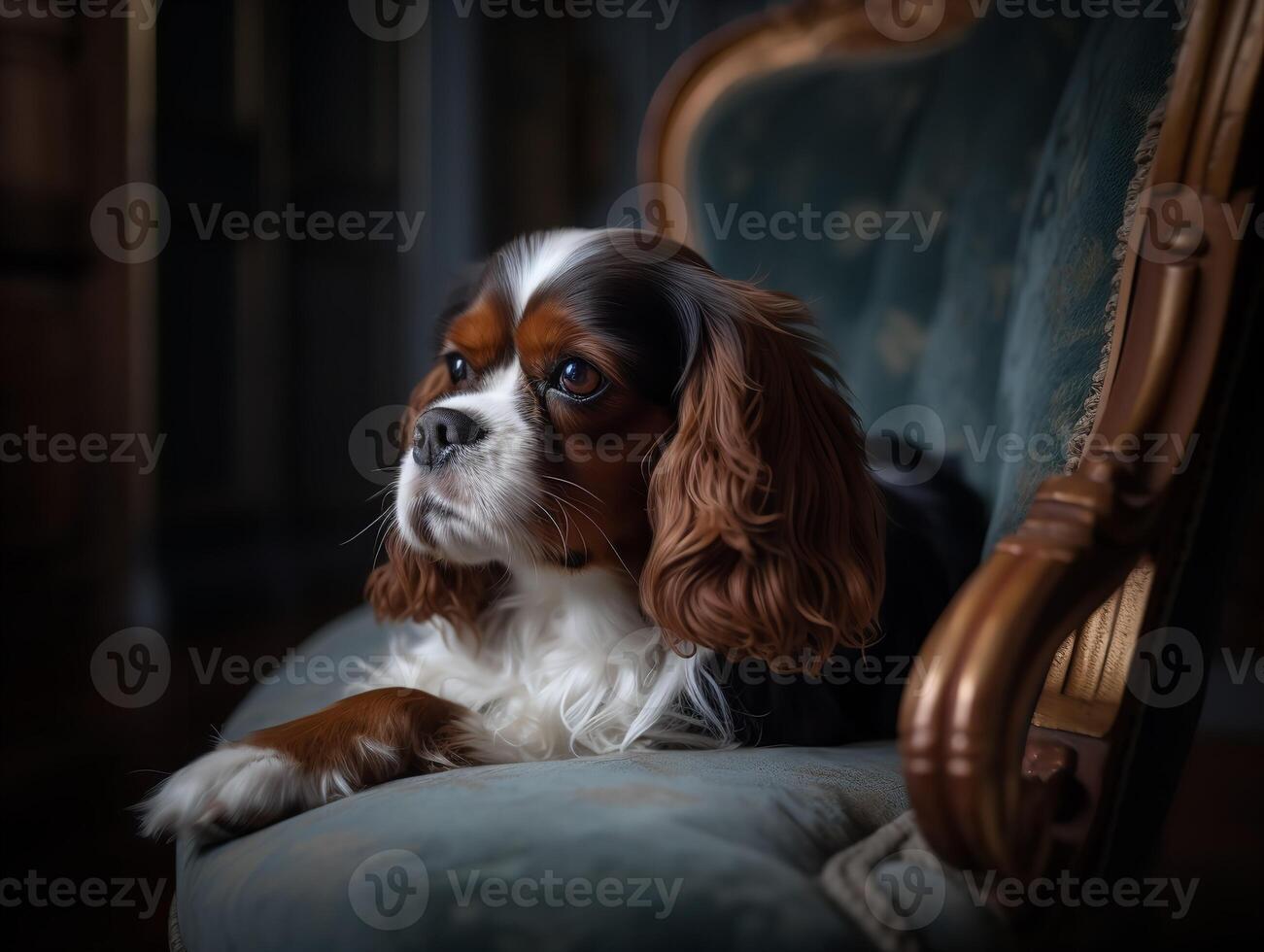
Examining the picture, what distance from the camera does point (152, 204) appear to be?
118 inches

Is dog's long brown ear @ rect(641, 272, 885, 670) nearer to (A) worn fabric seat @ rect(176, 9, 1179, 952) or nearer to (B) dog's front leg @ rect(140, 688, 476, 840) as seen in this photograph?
(A) worn fabric seat @ rect(176, 9, 1179, 952)

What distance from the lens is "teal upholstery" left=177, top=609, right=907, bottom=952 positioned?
2.22 ft

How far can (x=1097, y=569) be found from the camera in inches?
29.5

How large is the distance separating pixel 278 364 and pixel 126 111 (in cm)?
109

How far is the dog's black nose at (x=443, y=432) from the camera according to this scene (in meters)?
1.11

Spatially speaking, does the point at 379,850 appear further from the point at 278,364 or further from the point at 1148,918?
the point at 278,364

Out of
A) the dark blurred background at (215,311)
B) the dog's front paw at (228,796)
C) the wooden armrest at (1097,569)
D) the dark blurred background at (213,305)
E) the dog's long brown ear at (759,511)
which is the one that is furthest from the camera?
the dark blurred background at (213,305)

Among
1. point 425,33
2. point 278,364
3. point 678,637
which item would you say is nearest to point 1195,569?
point 678,637

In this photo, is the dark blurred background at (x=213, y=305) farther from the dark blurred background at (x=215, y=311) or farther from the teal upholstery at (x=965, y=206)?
the teal upholstery at (x=965, y=206)

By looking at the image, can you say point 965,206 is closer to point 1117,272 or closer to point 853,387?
point 853,387

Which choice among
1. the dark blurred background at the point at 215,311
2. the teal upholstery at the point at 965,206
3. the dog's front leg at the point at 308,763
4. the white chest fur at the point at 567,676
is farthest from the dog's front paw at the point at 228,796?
the teal upholstery at the point at 965,206

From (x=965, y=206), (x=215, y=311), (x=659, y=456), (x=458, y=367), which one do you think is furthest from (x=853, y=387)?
(x=215, y=311)

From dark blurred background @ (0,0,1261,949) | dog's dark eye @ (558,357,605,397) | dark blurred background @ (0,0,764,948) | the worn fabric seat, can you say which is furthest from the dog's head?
dark blurred background @ (0,0,764,948)

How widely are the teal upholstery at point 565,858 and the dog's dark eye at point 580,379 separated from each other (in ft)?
1.42
